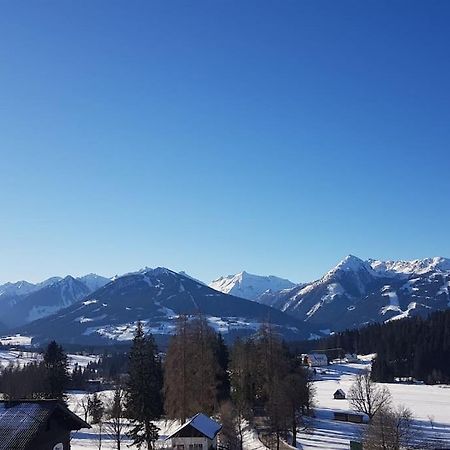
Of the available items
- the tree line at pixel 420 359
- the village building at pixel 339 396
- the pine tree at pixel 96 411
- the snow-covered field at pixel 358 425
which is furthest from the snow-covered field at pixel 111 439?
the tree line at pixel 420 359

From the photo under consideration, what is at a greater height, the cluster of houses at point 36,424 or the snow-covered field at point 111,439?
the cluster of houses at point 36,424

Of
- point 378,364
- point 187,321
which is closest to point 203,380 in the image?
point 187,321

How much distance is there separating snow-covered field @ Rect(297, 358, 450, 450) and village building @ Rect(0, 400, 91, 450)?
109 ft

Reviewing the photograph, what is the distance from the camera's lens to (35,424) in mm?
33281

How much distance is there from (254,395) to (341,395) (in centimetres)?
4452

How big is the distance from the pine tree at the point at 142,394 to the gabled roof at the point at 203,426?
638cm

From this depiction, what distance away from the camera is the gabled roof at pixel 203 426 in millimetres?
51531

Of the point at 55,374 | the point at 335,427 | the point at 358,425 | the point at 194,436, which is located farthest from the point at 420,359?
the point at 194,436

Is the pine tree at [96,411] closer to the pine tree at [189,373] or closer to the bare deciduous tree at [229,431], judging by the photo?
the pine tree at [189,373]

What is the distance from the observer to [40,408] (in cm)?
3434

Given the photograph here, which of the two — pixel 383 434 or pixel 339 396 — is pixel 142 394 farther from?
pixel 339 396

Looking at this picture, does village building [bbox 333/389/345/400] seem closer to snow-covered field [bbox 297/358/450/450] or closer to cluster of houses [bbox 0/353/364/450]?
snow-covered field [bbox 297/358/450/450]

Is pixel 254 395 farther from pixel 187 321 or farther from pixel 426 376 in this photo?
pixel 426 376

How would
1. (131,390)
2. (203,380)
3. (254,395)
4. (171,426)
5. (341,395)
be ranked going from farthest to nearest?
(341,395) < (254,395) < (171,426) < (203,380) < (131,390)
